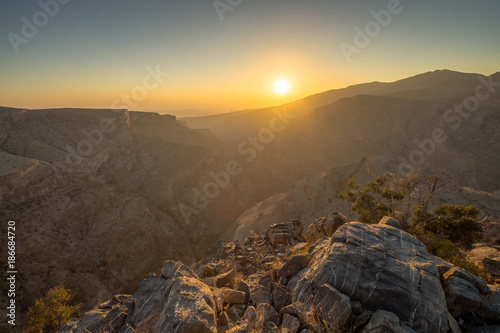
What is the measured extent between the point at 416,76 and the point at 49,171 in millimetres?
212870

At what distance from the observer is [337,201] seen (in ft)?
143

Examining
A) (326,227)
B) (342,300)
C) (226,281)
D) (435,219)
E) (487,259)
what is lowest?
(487,259)

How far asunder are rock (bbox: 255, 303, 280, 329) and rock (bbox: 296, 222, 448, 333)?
3.71ft

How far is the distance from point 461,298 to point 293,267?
654 cm

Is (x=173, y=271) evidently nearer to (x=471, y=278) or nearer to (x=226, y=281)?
(x=226, y=281)

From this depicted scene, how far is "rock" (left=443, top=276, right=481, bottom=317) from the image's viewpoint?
25.3 ft

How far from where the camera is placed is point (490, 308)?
7.72m

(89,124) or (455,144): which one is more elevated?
(89,124)

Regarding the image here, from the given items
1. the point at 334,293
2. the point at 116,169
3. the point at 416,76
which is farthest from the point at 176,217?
the point at 416,76

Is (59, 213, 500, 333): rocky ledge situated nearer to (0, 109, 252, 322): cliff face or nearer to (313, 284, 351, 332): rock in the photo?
(313, 284, 351, 332): rock

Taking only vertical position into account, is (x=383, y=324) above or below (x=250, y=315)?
above

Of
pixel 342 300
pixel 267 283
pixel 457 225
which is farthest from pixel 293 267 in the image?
pixel 457 225

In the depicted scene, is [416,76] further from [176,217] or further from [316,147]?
[176,217]

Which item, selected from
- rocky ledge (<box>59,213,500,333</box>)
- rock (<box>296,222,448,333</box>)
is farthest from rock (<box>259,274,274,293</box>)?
rock (<box>296,222,448,333</box>)
